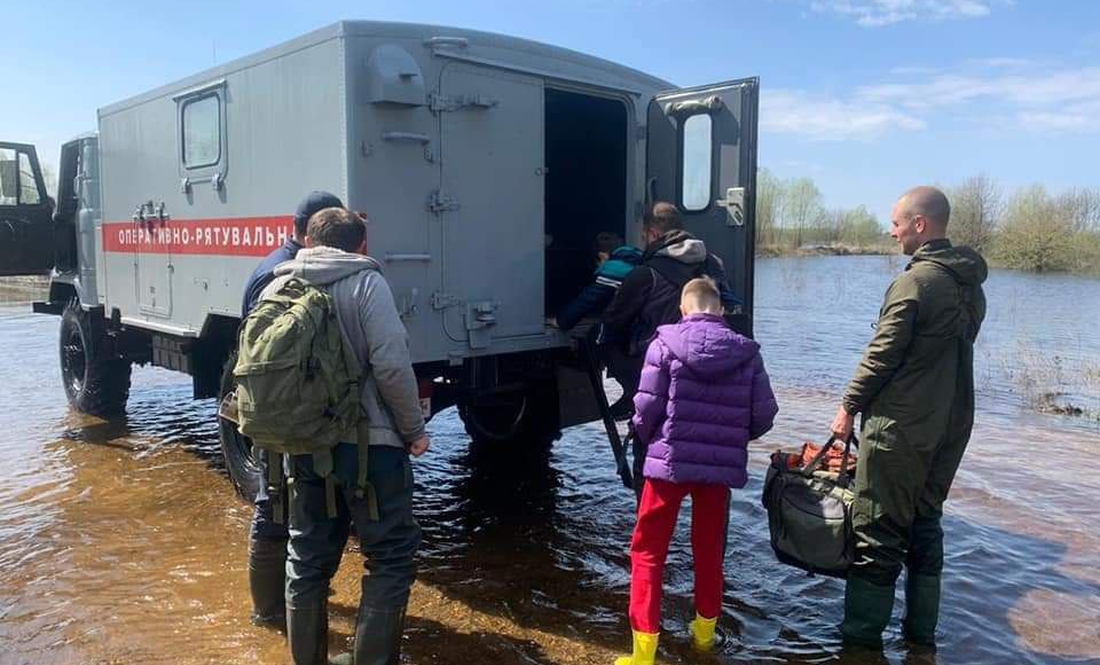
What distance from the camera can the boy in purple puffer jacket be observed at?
11.0ft

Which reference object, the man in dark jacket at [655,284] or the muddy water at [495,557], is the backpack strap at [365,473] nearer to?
the muddy water at [495,557]

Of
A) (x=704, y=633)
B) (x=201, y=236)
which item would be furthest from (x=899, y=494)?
(x=201, y=236)

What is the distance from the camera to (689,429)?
11.0ft

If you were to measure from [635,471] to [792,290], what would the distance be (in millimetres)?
25695

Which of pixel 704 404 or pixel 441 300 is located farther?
pixel 441 300

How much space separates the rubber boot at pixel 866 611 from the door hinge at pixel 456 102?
3.03m

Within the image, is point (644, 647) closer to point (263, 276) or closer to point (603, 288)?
point (603, 288)

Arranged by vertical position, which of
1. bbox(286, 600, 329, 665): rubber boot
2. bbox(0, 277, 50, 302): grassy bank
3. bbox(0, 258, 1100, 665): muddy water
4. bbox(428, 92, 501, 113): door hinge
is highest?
bbox(428, 92, 501, 113): door hinge

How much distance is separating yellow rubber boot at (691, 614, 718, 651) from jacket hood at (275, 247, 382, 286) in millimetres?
2140

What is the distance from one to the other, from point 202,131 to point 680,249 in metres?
3.35

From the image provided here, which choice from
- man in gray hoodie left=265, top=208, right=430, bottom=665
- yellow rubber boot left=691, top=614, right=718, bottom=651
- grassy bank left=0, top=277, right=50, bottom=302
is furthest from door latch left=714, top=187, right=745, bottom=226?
grassy bank left=0, top=277, right=50, bottom=302

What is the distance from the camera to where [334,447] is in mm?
3051

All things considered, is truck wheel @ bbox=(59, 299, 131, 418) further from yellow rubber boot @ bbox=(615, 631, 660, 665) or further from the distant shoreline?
the distant shoreline

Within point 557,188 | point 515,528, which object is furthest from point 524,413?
point 557,188
